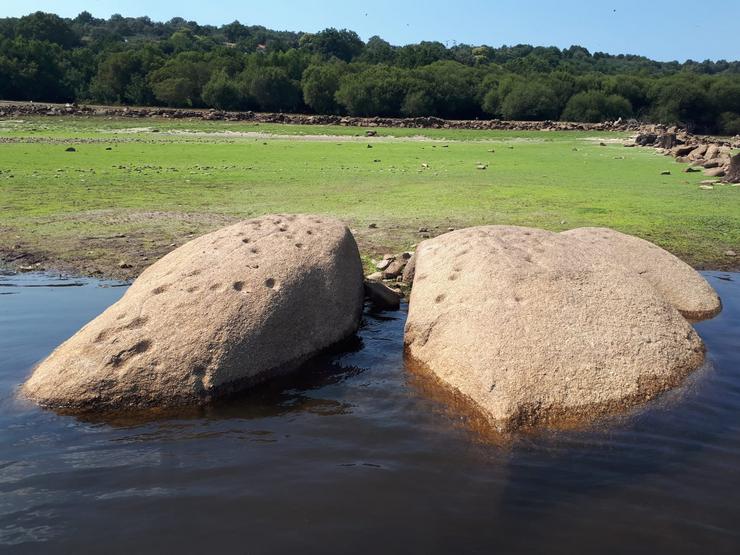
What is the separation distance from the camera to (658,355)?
5.45 m

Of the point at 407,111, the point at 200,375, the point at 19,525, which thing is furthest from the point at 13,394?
the point at 407,111

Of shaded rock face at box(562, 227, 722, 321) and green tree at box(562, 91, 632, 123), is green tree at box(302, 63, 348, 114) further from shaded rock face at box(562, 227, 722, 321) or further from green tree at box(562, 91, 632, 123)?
shaded rock face at box(562, 227, 722, 321)

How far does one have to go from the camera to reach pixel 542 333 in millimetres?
5238

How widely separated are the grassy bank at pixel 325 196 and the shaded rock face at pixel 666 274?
6.04ft

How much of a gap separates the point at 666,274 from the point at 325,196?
25.9ft

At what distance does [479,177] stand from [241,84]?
48.9 meters

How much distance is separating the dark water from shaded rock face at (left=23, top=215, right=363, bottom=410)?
0.75 feet

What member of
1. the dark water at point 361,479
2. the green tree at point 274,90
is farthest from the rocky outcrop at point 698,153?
the green tree at point 274,90

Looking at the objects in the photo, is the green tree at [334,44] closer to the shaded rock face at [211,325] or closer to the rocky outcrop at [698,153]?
the rocky outcrop at [698,153]

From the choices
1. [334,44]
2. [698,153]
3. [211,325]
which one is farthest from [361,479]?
[334,44]

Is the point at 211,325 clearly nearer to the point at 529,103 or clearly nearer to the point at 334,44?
the point at 529,103

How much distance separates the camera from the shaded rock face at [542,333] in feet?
16.0

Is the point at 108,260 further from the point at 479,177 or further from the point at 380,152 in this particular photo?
the point at 380,152

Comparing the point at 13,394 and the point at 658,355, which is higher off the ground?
the point at 658,355
